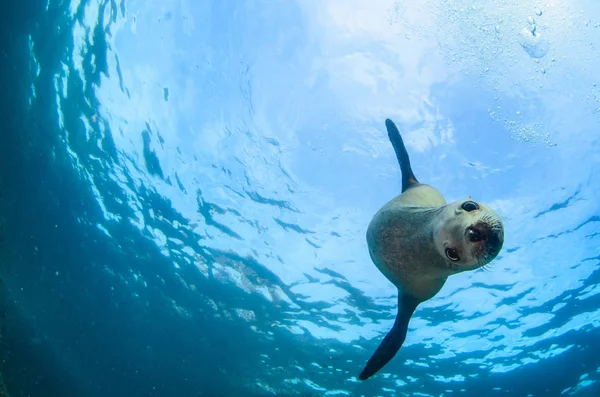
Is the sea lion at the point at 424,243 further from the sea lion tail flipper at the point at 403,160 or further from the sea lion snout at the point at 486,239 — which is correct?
the sea lion tail flipper at the point at 403,160

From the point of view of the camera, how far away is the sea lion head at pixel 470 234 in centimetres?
171

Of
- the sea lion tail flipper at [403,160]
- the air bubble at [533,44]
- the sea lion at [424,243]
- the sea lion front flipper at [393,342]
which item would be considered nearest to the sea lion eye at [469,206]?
the sea lion at [424,243]

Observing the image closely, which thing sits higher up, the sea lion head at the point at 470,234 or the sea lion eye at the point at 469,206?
the sea lion eye at the point at 469,206

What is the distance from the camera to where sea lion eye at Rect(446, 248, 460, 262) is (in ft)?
6.26

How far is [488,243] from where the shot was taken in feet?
5.59

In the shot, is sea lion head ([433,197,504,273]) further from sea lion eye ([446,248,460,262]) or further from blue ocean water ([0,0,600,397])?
blue ocean water ([0,0,600,397])

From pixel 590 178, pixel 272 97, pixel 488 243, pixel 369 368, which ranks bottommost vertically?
pixel 488 243

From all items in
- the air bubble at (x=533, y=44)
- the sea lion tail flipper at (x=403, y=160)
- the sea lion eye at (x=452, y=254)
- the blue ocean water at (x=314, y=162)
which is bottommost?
the sea lion eye at (x=452, y=254)

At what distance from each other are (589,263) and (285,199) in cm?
1066

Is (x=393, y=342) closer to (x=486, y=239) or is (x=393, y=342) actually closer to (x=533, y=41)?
(x=486, y=239)

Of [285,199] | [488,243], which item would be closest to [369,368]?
[488,243]

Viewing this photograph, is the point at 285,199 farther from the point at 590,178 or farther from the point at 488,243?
the point at 488,243

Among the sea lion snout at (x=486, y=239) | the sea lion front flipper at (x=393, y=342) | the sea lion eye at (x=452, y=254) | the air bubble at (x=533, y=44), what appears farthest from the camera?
the air bubble at (x=533, y=44)

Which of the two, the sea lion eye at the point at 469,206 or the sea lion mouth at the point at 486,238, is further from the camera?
the sea lion eye at the point at 469,206
